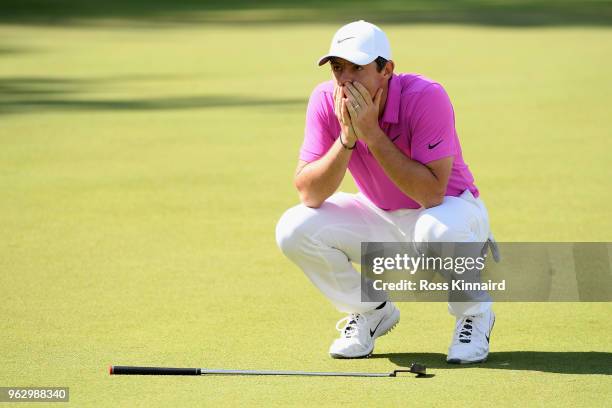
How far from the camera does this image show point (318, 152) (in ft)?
17.0

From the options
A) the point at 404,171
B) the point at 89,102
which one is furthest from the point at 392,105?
the point at 89,102

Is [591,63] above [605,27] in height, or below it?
below

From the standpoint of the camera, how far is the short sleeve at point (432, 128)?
194 inches

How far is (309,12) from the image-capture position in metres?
25.5

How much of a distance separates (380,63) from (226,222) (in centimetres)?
311

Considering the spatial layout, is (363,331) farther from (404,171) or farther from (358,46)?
(358,46)

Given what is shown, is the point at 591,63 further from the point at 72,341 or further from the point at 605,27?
the point at 72,341

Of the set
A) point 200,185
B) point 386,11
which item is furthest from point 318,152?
point 386,11

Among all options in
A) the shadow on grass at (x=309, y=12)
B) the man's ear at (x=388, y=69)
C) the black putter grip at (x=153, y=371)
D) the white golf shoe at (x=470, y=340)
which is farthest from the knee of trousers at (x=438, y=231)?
the shadow on grass at (x=309, y=12)

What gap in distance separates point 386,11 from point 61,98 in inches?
511

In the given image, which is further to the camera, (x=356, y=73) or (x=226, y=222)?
(x=226, y=222)

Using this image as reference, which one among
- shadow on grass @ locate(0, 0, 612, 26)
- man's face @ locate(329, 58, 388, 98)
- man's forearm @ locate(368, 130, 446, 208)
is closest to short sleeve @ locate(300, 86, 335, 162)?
man's face @ locate(329, 58, 388, 98)

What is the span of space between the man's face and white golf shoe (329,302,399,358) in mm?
940

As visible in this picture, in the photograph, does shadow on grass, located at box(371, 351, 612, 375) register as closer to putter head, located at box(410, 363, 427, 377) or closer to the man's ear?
putter head, located at box(410, 363, 427, 377)
